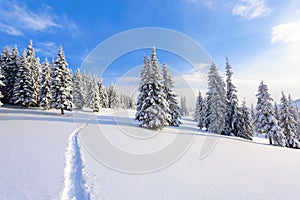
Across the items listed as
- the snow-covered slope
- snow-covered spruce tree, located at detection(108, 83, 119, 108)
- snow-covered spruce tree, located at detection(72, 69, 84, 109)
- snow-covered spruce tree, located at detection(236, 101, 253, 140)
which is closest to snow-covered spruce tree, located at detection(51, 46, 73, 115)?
the snow-covered slope

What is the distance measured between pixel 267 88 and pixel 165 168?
94.8 ft

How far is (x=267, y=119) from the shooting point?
28.6m

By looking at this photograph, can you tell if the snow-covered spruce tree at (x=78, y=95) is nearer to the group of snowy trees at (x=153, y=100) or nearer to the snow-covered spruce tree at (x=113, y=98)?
the snow-covered spruce tree at (x=113, y=98)

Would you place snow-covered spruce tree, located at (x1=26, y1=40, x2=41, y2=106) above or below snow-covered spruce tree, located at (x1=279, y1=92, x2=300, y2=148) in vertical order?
above

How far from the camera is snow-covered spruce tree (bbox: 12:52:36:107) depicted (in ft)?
121

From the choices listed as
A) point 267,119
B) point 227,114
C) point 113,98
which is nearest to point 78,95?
point 113,98

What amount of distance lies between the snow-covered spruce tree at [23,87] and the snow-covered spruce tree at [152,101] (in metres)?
27.0

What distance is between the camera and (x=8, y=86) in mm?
40844

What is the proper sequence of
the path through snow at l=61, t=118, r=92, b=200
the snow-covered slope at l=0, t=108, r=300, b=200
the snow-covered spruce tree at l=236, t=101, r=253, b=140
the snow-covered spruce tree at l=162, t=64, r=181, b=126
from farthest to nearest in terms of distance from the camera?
the snow-covered spruce tree at l=162, t=64, r=181, b=126 < the snow-covered spruce tree at l=236, t=101, r=253, b=140 < the snow-covered slope at l=0, t=108, r=300, b=200 < the path through snow at l=61, t=118, r=92, b=200

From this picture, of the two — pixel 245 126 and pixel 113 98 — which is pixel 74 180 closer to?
pixel 245 126

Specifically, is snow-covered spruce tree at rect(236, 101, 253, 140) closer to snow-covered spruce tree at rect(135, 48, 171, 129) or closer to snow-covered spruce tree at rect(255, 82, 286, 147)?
snow-covered spruce tree at rect(255, 82, 286, 147)

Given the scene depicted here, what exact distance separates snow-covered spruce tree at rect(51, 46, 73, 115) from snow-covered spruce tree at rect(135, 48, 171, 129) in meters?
15.9

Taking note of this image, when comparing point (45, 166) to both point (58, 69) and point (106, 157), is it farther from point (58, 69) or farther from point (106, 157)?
point (58, 69)

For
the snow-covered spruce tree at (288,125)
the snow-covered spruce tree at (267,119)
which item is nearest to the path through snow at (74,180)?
the snow-covered spruce tree at (267,119)
